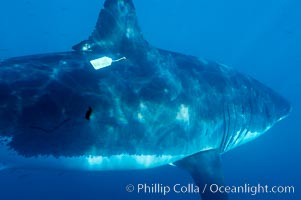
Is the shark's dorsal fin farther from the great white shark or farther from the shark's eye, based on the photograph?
Answer: the shark's eye

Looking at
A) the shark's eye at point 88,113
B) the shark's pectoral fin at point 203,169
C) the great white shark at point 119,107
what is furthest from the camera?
the shark's pectoral fin at point 203,169

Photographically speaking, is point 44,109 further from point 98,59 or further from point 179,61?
point 179,61

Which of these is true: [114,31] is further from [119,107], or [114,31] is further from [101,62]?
[119,107]

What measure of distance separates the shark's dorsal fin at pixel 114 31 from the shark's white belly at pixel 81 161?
1.75 m

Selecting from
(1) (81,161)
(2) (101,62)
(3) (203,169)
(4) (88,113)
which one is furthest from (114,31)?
(3) (203,169)

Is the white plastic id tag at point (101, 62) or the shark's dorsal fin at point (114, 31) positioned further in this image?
the shark's dorsal fin at point (114, 31)

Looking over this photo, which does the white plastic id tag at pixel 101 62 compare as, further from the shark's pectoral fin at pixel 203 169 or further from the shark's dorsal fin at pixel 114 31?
the shark's pectoral fin at pixel 203 169

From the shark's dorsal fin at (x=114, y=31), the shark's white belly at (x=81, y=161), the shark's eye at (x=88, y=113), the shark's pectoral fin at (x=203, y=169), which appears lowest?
the shark's pectoral fin at (x=203, y=169)

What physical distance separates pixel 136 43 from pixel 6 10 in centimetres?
9777

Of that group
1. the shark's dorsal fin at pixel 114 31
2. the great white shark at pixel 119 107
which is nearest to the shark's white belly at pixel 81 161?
the great white shark at pixel 119 107

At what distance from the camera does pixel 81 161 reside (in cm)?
427

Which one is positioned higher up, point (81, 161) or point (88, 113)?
point (88, 113)

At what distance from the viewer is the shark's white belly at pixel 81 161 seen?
3869mm

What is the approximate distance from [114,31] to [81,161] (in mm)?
2153
